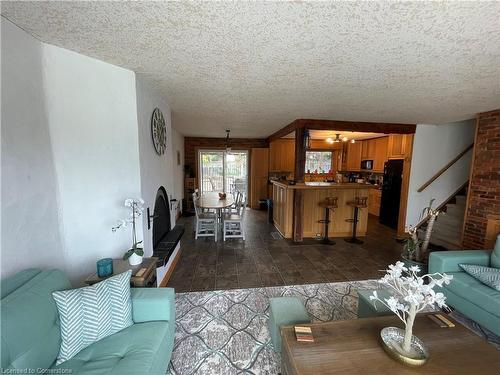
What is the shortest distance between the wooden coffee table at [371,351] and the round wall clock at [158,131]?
2.36 metres

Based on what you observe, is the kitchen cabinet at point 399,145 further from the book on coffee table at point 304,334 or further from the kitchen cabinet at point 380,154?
the book on coffee table at point 304,334

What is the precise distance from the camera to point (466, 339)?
50.0 inches

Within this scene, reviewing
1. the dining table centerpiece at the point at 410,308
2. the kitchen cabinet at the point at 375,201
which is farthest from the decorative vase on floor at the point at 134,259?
the kitchen cabinet at the point at 375,201

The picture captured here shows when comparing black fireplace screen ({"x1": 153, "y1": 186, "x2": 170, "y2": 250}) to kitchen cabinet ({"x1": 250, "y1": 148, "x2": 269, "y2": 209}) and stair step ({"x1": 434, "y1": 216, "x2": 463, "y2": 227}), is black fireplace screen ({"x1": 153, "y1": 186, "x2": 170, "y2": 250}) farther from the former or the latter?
stair step ({"x1": 434, "y1": 216, "x2": 463, "y2": 227})

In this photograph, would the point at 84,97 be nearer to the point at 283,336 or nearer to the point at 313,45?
the point at 313,45

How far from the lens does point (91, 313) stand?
4.14 ft

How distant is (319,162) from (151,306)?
6857 mm

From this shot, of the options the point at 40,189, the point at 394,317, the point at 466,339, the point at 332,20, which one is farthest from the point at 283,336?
the point at 40,189

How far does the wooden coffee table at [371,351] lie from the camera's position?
107 centimetres

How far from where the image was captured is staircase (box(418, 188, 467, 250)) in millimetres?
3930

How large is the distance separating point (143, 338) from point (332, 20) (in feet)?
7.31

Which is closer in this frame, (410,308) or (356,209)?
(410,308)

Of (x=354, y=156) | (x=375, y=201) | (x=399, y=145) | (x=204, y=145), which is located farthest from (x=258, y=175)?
(x=399, y=145)

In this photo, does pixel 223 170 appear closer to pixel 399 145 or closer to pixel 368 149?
pixel 368 149
